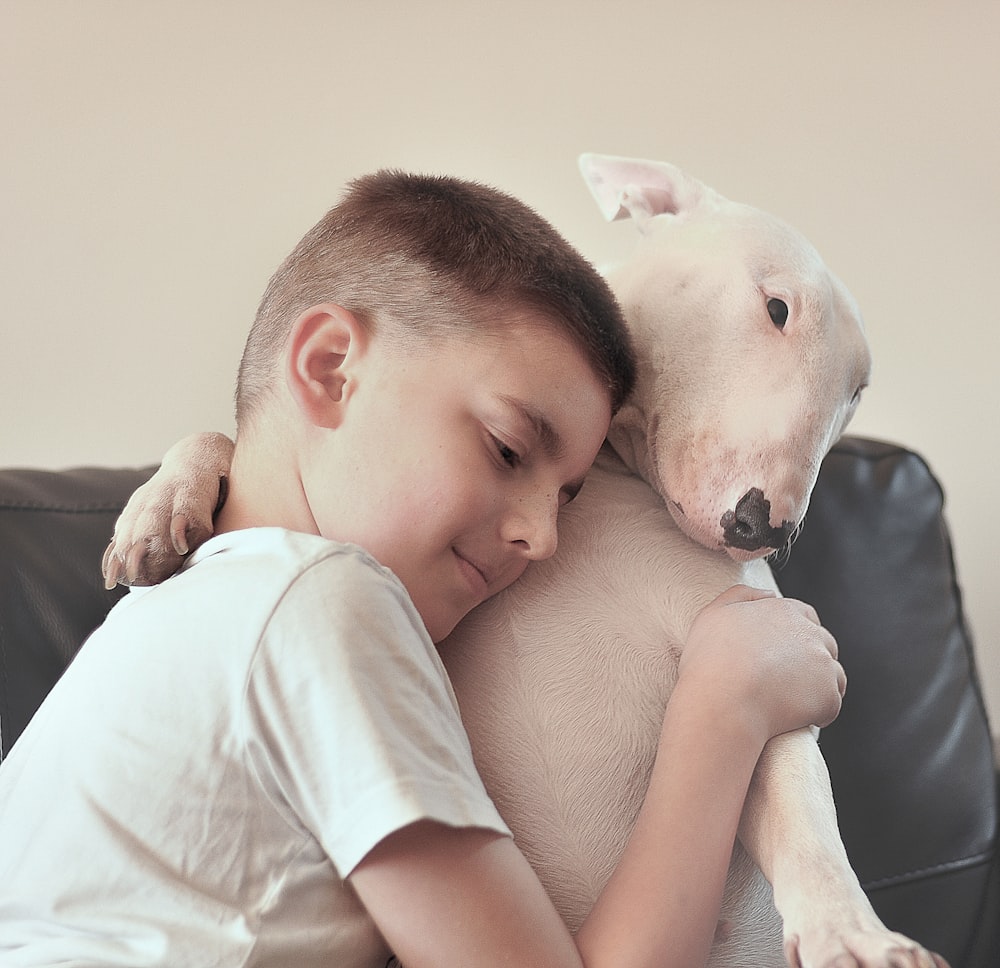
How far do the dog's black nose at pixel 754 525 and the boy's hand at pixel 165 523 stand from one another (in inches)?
15.3

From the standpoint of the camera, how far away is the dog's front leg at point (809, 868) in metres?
0.64

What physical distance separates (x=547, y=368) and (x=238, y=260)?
87 centimetres

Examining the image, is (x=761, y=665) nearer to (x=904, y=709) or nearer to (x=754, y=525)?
(x=754, y=525)

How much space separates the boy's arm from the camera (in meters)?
0.62

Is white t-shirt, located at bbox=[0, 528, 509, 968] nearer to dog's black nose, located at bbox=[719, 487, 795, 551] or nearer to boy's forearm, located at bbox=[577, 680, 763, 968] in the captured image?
boy's forearm, located at bbox=[577, 680, 763, 968]

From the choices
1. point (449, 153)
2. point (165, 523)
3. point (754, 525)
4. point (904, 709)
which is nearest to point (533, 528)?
point (754, 525)

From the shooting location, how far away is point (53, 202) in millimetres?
1461

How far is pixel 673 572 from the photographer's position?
2.88 feet

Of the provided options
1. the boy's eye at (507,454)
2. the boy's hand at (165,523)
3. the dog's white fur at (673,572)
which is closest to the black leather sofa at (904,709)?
the boy's hand at (165,523)

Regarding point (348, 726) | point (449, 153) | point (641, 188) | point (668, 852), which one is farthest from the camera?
point (449, 153)

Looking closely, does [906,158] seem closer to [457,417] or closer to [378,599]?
[457,417]

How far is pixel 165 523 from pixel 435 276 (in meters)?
0.27

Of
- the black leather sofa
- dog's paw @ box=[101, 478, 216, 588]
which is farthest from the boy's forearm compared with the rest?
the black leather sofa

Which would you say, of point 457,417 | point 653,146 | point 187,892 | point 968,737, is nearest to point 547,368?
point 457,417
